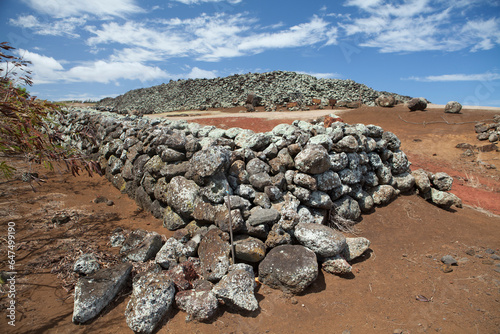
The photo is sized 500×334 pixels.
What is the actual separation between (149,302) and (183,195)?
6.78ft

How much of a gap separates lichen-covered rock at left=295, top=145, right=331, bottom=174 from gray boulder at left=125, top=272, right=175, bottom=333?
3.16 metres

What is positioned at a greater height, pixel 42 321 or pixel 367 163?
pixel 367 163

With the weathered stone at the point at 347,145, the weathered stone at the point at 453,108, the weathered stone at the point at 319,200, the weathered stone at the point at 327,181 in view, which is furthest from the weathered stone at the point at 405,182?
the weathered stone at the point at 453,108

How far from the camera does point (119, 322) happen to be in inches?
133

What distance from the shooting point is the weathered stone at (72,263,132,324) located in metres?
3.31

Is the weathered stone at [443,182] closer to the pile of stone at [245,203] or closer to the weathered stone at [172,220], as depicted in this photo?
the pile of stone at [245,203]

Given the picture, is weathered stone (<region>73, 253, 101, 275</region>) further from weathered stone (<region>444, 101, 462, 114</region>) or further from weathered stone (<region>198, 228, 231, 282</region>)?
weathered stone (<region>444, 101, 462, 114</region>)

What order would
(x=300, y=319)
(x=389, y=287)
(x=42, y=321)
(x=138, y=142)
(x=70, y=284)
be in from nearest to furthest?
(x=42, y=321), (x=300, y=319), (x=70, y=284), (x=389, y=287), (x=138, y=142)

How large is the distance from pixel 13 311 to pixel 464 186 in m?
12.8

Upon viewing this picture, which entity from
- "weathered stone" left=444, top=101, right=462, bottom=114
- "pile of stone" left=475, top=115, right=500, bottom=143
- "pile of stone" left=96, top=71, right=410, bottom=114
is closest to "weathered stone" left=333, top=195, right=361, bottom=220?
"pile of stone" left=475, top=115, right=500, bottom=143

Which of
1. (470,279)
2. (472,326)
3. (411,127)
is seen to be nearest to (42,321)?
(472,326)

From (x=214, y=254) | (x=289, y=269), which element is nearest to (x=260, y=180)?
(x=214, y=254)

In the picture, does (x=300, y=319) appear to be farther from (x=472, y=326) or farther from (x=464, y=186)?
(x=464, y=186)

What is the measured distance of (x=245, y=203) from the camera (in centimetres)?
479
